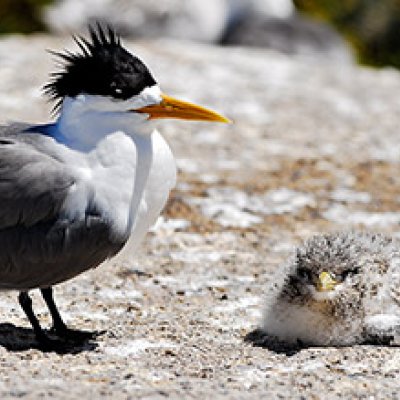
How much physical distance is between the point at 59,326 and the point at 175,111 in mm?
869

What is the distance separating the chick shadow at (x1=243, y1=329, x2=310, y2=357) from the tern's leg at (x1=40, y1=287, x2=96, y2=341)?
57 centimetres

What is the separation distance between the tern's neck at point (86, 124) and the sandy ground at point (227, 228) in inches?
26.1

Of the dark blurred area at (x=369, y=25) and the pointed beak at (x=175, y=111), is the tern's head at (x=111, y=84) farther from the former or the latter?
the dark blurred area at (x=369, y=25)

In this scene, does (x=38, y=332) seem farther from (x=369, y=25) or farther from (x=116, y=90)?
(x=369, y=25)

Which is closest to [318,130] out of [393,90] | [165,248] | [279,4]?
[393,90]

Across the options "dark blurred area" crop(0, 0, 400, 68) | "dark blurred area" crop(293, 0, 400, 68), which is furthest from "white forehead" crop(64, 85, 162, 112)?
"dark blurred area" crop(293, 0, 400, 68)

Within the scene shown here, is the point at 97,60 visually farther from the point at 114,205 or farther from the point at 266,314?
the point at 266,314

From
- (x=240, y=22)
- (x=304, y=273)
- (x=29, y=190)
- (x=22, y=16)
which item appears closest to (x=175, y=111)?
(x=29, y=190)

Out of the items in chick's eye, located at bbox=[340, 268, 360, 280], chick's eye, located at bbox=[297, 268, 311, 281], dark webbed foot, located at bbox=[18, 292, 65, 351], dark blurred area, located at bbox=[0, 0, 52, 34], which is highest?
chick's eye, located at bbox=[297, 268, 311, 281]

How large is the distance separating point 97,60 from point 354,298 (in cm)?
122

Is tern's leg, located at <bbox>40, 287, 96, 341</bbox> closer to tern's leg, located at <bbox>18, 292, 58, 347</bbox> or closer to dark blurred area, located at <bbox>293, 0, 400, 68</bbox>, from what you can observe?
tern's leg, located at <bbox>18, 292, 58, 347</bbox>

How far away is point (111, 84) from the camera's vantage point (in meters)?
4.14

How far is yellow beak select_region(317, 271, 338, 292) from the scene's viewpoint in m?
4.19

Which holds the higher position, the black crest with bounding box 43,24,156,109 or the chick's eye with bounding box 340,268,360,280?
the black crest with bounding box 43,24,156,109
